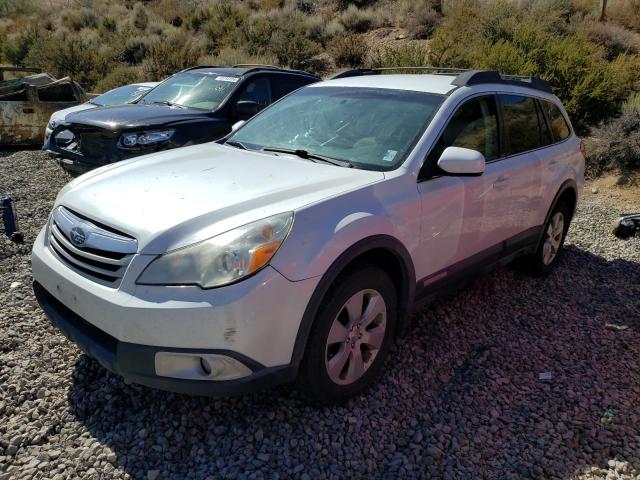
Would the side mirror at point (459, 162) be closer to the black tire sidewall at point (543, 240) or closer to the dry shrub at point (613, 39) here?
the black tire sidewall at point (543, 240)

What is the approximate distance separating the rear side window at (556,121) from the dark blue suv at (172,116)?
3379 millimetres

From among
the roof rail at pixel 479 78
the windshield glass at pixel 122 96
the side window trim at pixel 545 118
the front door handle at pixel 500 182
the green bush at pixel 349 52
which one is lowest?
the green bush at pixel 349 52

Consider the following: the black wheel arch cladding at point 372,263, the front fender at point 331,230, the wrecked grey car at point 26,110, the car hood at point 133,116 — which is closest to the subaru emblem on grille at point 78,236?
the front fender at point 331,230

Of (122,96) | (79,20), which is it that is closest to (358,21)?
(122,96)

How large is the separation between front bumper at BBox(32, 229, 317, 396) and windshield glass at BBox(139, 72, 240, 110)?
4.64m

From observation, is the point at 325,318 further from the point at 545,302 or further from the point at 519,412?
the point at 545,302

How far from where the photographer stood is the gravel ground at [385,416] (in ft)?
8.60

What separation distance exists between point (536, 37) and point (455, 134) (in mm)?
10090

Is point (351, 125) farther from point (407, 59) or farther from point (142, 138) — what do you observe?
point (407, 59)

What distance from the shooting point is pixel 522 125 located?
439 cm

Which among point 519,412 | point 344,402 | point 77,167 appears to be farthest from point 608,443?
point 77,167

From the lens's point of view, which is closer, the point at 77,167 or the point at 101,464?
the point at 101,464

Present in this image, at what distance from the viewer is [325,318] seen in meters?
2.68

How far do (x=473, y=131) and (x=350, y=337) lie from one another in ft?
5.91
